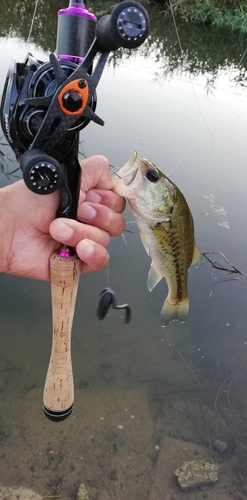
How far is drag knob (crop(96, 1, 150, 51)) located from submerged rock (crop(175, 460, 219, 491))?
2.14m

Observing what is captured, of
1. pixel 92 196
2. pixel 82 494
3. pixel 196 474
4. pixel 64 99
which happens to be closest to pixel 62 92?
pixel 64 99

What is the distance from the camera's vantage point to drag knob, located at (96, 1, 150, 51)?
1049 mm

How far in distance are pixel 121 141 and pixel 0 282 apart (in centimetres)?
220

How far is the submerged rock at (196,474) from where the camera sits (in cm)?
220

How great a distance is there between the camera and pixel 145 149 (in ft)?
14.2

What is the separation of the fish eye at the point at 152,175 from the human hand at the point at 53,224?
0.47ft

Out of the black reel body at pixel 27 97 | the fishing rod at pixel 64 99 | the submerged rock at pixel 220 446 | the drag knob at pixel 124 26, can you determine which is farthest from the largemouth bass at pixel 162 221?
the submerged rock at pixel 220 446

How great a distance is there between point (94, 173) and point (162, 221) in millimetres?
367

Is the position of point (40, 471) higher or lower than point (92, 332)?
lower

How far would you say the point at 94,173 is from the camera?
1.55 m

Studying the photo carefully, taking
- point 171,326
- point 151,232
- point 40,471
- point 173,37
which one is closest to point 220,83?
point 173,37

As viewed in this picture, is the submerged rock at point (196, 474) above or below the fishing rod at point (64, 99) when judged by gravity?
below

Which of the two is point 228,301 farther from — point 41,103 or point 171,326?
point 41,103

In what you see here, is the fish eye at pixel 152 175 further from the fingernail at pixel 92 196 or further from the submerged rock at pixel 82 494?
the submerged rock at pixel 82 494
